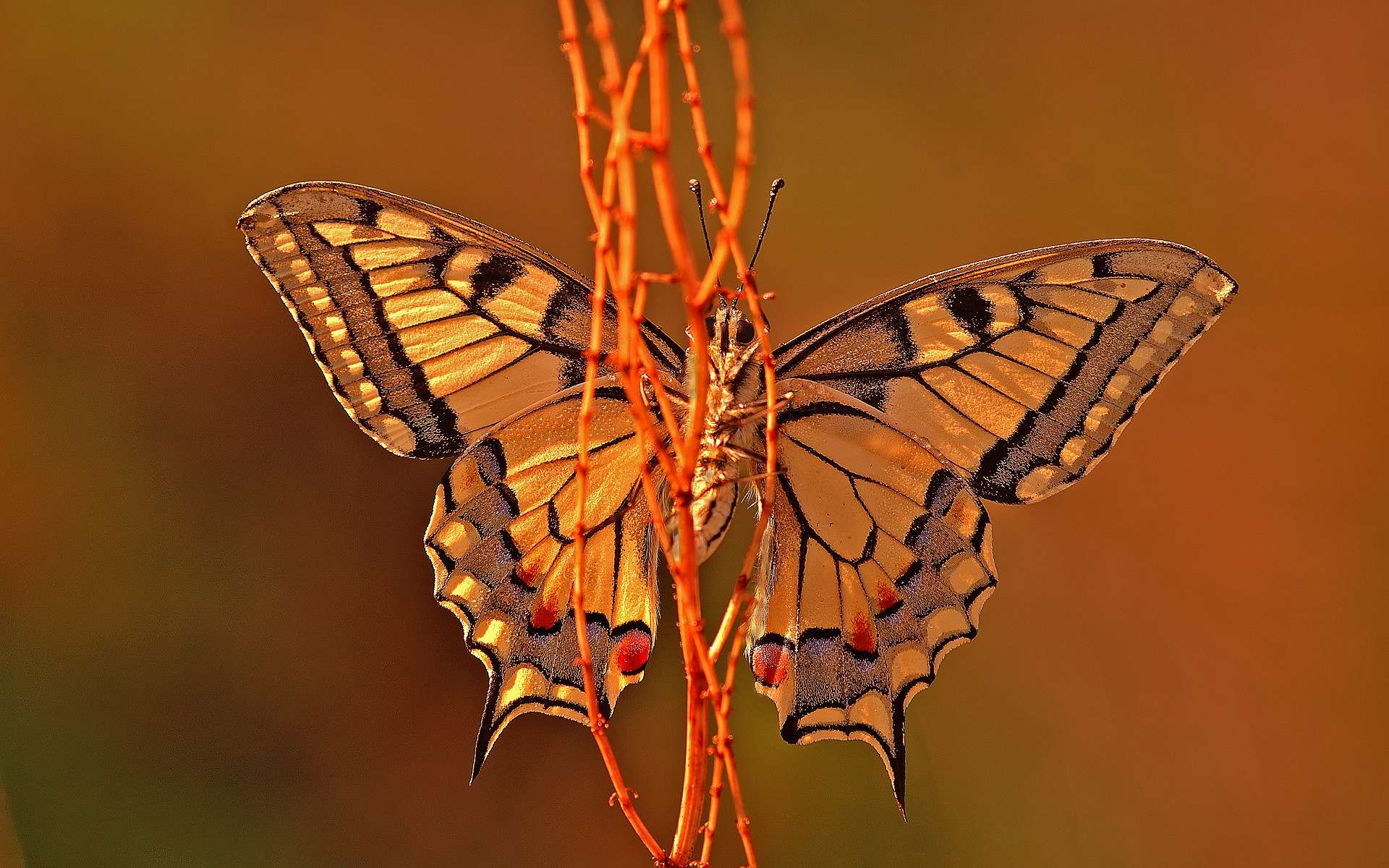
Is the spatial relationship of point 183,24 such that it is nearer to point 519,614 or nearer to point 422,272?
point 422,272

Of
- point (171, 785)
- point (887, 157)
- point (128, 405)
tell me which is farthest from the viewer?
point (887, 157)

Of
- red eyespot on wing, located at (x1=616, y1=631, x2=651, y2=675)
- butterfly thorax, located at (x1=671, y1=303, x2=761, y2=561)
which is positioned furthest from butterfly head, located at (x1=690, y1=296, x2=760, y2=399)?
red eyespot on wing, located at (x1=616, y1=631, x2=651, y2=675)

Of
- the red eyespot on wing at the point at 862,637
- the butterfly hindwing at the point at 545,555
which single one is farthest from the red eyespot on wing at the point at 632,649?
the red eyespot on wing at the point at 862,637

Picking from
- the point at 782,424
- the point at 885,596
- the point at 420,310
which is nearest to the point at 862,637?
the point at 885,596

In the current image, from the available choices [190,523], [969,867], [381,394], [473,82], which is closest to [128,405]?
[190,523]

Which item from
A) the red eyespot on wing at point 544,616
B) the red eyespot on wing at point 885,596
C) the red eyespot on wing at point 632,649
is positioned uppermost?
the red eyespot on wing at point 544,616

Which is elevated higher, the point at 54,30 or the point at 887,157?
the point at 54,30

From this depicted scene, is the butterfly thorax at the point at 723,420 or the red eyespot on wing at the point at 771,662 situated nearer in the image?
the butterfly thorax at the point at 723,420

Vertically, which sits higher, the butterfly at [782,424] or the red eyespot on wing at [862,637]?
the butterfly at [782,424]

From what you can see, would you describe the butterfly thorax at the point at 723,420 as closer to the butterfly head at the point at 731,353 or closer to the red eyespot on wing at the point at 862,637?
the butterfly head at the point at 731,353
